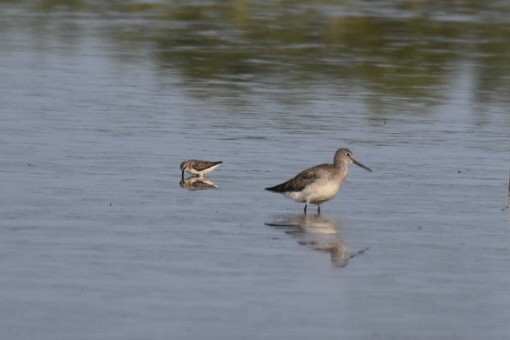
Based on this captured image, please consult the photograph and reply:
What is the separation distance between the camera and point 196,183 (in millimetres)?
18250

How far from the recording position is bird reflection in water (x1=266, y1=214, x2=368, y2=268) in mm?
14258

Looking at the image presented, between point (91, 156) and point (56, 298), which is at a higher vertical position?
point (56, 298)

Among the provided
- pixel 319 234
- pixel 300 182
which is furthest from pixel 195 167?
pixel 319 234

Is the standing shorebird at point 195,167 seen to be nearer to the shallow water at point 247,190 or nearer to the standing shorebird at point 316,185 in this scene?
the shallow water at point 247,190

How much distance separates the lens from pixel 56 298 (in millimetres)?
12016

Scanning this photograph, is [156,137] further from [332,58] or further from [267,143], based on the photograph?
[332,58]

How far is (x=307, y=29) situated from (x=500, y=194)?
871 inches

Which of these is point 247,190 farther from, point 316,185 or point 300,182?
point 316,185

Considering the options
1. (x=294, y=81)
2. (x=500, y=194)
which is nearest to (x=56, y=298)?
(x=500, y=194)

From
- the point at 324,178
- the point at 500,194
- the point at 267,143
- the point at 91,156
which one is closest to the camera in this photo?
the point at 324,178

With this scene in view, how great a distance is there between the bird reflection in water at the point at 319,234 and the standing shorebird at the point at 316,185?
8.2 inches

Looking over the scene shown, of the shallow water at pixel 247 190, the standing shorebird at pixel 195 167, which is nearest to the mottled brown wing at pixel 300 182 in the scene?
the shallow water at pixel 247 190

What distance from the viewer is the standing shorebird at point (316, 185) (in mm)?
16344

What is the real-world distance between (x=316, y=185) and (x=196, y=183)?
232 centimetres
